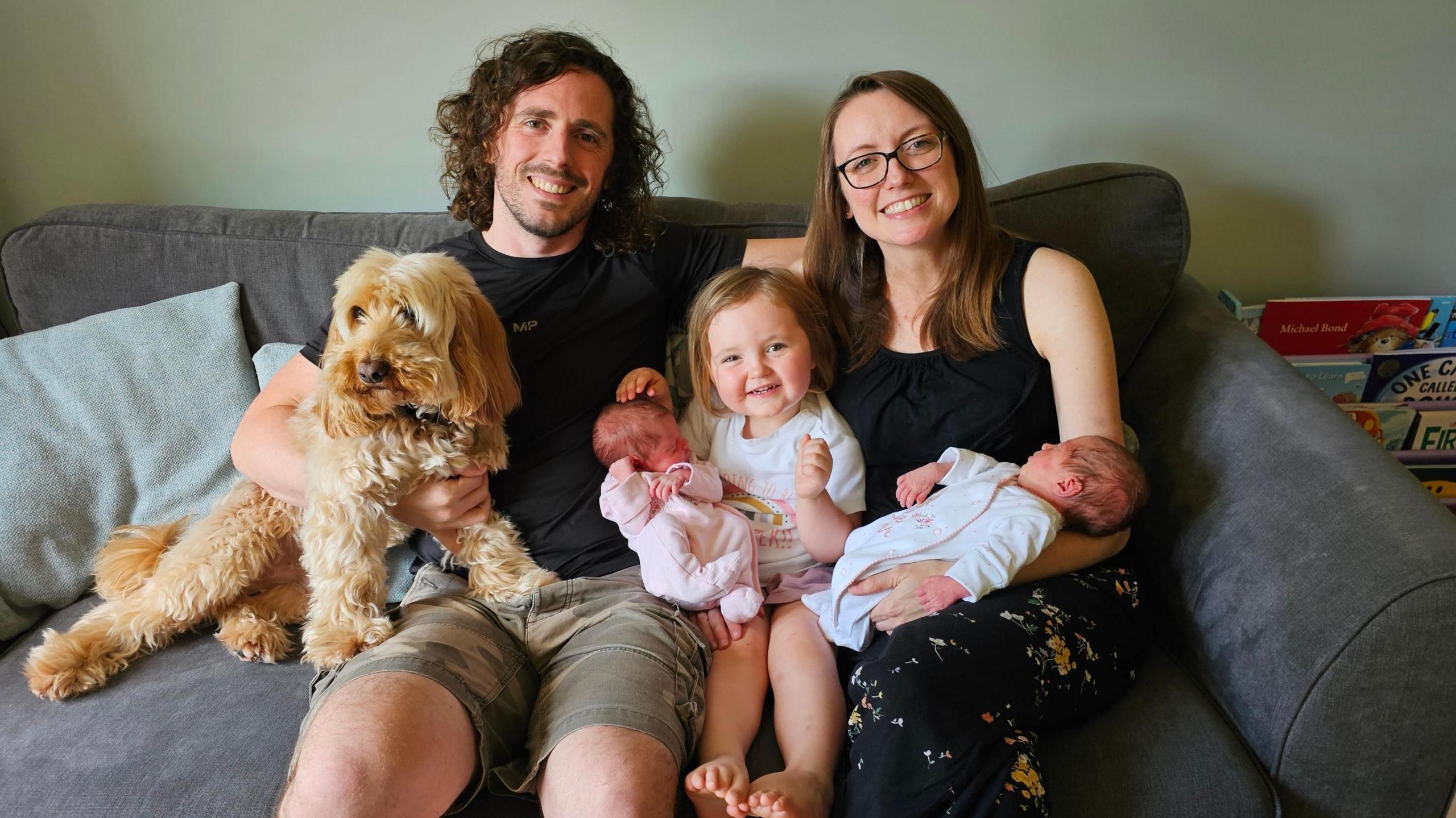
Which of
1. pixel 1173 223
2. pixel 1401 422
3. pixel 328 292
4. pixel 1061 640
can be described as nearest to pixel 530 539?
pixel 328 292

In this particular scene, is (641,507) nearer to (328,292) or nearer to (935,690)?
(935,690)

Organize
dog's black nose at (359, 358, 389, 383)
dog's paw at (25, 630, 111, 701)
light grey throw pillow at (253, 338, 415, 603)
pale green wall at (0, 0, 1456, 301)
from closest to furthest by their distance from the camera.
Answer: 1. dog's black nose at (359, 358, 389, 383)
2. dog's paw at (25, 630, 111, 701)
3. light grey throw pillow at (253, 338, 415, 603)
4. pale green wall at (0, 0, 1456, 301)

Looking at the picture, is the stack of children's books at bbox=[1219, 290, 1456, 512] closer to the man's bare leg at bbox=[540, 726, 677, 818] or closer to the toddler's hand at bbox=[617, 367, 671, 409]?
the toddler's hand at bbox=[617, 367, 671, 409]

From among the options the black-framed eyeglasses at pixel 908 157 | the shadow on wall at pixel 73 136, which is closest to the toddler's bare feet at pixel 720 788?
the black-framed eyeglasses at pixel 908 157

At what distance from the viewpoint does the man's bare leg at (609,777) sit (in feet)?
3.90

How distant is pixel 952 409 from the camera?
168 centimetres

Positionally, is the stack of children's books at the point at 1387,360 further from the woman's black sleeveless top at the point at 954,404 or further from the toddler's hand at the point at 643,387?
the toddler's hand at the point at 643,387

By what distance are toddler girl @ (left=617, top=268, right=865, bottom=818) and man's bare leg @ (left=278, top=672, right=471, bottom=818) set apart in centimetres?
28

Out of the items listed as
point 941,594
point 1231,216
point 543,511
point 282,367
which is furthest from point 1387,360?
point 282,367

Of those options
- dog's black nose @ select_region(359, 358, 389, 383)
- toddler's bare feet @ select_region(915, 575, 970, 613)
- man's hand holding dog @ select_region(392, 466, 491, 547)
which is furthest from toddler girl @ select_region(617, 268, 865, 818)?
dog's black nose @ select_region(359, 358, 389, 383)

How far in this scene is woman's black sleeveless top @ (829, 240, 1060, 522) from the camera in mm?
1663

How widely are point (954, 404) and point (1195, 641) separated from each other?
23.8 inches

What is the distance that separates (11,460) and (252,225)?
73 cm

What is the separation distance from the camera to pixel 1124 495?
4.76 ft
